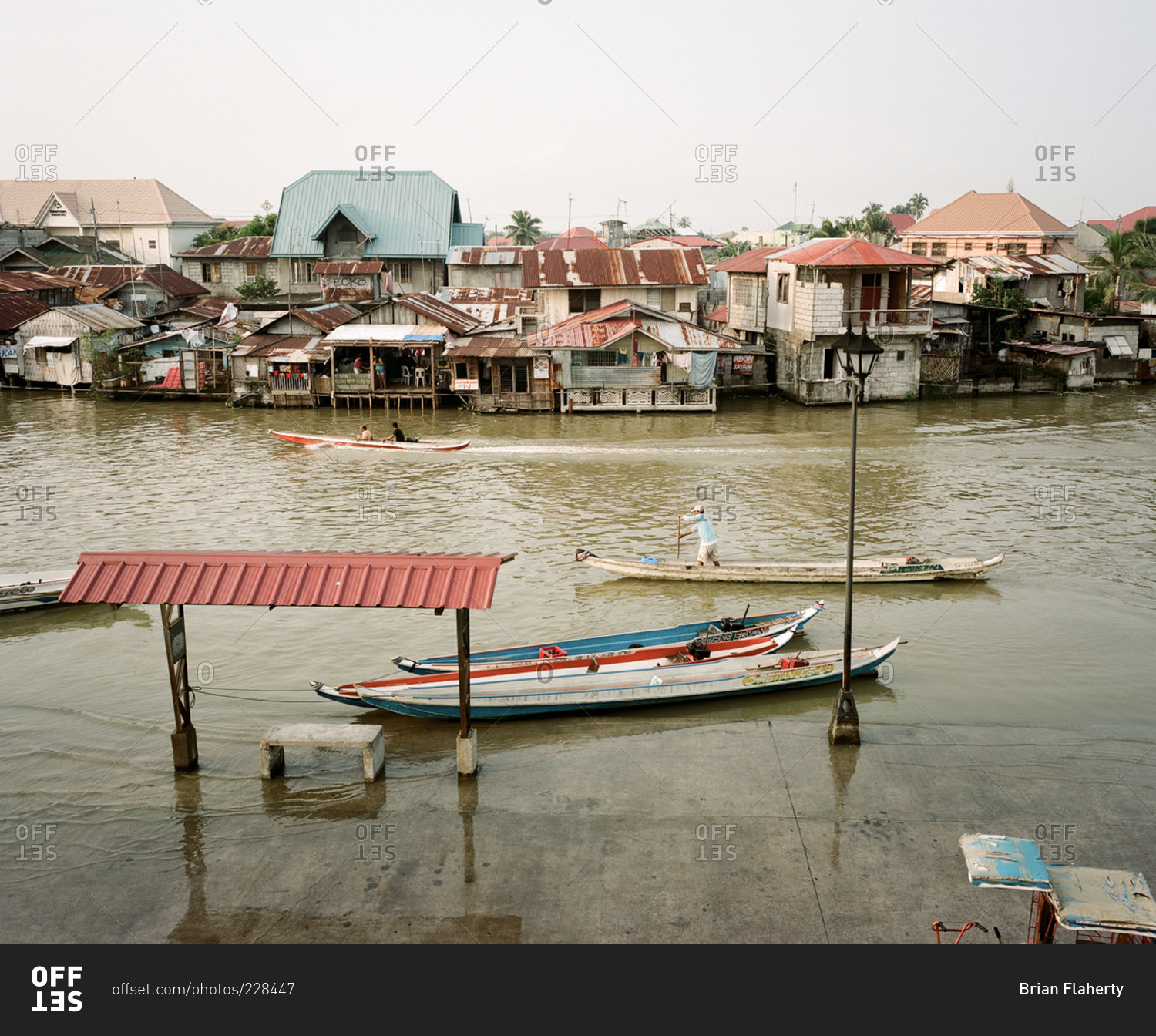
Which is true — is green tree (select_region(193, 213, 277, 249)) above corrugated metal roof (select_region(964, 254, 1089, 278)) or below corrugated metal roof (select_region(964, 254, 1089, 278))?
above

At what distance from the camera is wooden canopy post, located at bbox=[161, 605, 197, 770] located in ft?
37.0

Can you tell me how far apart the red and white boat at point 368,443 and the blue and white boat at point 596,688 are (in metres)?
18.8

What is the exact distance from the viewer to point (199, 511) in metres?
24.8

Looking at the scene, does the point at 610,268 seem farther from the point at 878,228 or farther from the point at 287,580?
the point at 878,228

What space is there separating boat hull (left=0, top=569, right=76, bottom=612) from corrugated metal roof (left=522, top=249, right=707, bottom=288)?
27.4 metres

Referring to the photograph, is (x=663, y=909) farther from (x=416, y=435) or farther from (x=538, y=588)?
(x=416, y=435)

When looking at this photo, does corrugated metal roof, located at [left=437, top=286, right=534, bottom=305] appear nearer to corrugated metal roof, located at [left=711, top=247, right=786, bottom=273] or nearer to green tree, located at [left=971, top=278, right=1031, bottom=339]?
corrugated metal roof, located at [left=711, top=247, right=786, bottom=273]

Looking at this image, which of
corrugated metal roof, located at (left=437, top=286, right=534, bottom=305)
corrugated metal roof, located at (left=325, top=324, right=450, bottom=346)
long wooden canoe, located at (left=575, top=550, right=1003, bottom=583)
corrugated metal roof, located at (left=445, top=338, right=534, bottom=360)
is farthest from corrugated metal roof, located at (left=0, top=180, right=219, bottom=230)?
long wooden canoe, located at (left=575, top=550, right=1003, bottom=583)

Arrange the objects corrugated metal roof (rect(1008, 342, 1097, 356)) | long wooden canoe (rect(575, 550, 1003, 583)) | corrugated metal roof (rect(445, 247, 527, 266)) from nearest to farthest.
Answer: long wooden canoe (rect(575, 550, 1003, 583))
corrugated metal roof (rect(1008, 342, 1097, 356))
corrugated metal roof (rect(445, 247, 527, 266))

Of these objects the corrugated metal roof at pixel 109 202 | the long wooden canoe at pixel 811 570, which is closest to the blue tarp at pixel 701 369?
the long wooden canoe at pixel 811 570

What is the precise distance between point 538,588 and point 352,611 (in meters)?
3.66

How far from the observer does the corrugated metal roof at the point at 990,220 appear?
63.1 meters

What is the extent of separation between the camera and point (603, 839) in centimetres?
1021
